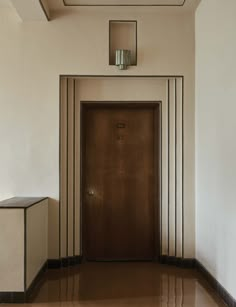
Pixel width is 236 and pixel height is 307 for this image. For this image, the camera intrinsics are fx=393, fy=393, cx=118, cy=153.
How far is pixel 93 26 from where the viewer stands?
16.1ft

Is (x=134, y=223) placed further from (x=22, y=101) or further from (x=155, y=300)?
(x=22, y=101)

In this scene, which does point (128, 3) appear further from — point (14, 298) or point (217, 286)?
point (14, 298)

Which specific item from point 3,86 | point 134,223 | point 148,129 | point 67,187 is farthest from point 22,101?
point 134,223

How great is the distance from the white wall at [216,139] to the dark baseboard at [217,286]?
0.06m

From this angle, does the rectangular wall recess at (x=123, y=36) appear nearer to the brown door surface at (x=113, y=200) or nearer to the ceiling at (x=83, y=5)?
the ceiling at (x=83, y=5)

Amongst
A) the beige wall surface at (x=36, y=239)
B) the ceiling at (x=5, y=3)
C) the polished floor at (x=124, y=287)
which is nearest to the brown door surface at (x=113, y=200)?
the polished floor at (x=124, y=287)

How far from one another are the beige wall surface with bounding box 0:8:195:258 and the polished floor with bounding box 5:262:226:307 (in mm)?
923

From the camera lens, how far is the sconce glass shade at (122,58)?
4797 mm

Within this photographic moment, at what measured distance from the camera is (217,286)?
4.00 metres

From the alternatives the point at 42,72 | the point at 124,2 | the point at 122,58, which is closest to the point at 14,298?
the point at 42,72

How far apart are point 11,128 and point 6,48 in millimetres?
993

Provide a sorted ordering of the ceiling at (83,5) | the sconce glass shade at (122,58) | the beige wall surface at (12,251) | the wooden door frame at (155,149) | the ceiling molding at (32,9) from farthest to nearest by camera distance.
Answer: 1. the wooden door frame at (155,149)
2. the sconce glass shade at (122,58)
3. the ceiling at (83,5)
4. the ceiling molding at (32,9)
5. the beige wall surface at (12,251)

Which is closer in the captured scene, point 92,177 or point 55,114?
point 55,114

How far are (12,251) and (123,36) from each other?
294 centimetres
